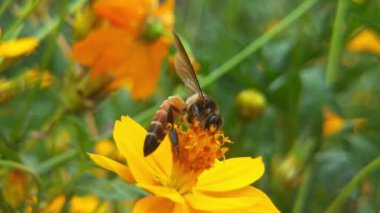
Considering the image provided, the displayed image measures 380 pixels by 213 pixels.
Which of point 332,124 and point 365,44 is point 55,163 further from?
point 365,44

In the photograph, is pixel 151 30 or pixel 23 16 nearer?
pixel 23 16

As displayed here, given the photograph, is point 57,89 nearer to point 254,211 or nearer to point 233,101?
point 233,101

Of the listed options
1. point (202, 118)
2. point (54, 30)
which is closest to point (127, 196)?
point (202, 118)

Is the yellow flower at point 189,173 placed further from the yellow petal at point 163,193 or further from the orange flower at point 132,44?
the orange flower at point 132,44

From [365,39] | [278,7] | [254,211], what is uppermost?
[278,7]

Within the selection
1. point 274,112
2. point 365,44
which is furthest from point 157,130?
point 365,44

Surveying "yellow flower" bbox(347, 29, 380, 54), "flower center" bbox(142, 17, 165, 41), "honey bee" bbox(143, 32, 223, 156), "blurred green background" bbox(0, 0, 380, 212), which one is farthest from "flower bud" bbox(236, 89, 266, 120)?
"yellow flower" bbox(347, 29, 380, 54)

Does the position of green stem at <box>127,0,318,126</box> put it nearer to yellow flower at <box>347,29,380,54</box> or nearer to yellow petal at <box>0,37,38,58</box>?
yellow petal at <box>0,37,38,58</box>
